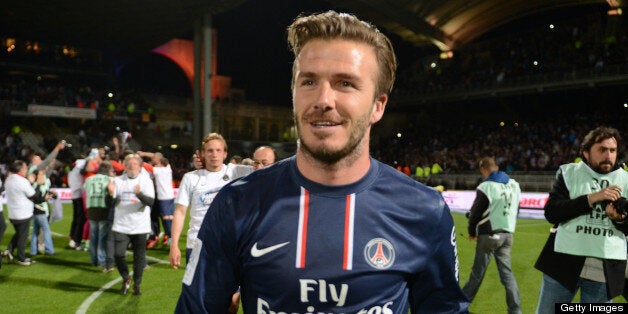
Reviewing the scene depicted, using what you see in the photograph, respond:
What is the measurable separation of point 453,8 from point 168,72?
3112cm

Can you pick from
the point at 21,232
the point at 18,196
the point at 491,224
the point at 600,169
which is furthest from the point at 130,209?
the point at 600,169

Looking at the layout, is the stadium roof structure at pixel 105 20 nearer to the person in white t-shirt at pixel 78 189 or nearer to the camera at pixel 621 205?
the person in white t-shirt at pixel 78 189

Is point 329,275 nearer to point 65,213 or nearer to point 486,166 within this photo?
point 486,166

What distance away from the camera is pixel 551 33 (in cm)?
3438

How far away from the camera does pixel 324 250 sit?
1733mm

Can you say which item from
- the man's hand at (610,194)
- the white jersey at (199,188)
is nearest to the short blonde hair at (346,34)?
the man's hand at (610,194)

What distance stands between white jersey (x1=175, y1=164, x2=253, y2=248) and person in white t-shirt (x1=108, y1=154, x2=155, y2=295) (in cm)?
156

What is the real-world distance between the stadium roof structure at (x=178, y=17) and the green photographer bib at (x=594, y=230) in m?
23.5

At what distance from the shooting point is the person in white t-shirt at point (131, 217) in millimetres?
7441

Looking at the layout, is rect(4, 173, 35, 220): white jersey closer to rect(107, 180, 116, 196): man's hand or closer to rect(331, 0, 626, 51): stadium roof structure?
rect(107, 180, 116, 196): man's hand

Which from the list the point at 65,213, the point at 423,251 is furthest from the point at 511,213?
the point at 65,213

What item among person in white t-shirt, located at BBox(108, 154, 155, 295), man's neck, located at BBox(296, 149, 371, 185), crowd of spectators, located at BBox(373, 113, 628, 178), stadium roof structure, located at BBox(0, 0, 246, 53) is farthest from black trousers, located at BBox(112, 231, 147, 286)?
crowd of spectators, located at BBox(373, 113, 628, 178)

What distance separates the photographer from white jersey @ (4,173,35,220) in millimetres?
9297

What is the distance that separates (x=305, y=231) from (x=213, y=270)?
364mm
